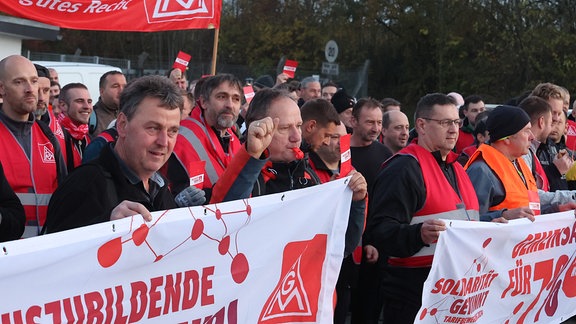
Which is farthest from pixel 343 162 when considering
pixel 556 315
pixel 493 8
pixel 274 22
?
pixel 274 22

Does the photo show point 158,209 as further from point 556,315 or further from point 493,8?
point 493,8

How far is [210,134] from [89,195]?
2193 mm

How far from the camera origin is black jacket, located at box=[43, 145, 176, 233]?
133 inches

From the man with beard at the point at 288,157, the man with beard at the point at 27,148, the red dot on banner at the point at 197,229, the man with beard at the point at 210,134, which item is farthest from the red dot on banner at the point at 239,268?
the man with beard at the point at 27,148

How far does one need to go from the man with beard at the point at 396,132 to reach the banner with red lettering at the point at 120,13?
1.96 m

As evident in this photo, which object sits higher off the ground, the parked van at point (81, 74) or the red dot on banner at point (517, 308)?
the parked van at point (81, 74)

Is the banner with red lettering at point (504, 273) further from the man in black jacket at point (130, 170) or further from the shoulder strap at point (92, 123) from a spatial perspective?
the shoulder strap at point (92, 123)

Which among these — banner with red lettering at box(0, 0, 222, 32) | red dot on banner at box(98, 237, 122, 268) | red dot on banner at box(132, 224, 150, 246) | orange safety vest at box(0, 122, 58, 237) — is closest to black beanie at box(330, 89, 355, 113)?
banner with red lettering at box(0, 0, 222, 32)

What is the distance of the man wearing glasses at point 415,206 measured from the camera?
4.84 meters

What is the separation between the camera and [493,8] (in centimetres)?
3272

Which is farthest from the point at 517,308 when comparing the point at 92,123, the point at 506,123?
the point at 92,123

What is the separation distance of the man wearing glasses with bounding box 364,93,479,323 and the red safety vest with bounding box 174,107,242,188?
970 mm

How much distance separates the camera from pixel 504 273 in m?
5.27

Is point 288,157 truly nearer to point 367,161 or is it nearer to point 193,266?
point 193,266
